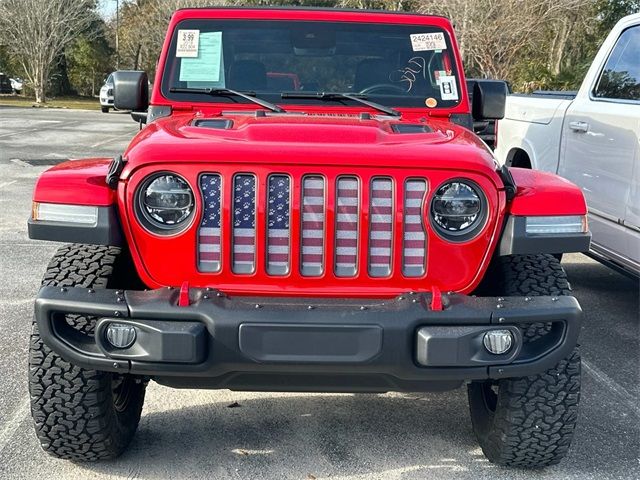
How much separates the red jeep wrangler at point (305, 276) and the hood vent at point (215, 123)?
19 millimetres

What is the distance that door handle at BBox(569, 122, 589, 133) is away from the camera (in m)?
5.13

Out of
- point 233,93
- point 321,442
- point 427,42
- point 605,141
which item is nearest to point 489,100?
point 427,42

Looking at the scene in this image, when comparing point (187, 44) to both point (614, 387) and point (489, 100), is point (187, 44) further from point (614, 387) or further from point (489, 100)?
point (614, 387)

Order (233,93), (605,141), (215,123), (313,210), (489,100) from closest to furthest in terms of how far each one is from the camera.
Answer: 1. (313,210)
2. (215,123)
3. (233,93)
4. (489,100)
5. (605,141)

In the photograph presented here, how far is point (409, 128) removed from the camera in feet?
11.0

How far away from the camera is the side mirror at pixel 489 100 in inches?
168

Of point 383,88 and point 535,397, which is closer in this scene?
point 535,397

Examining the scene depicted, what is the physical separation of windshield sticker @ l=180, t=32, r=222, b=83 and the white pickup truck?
7.88 feet

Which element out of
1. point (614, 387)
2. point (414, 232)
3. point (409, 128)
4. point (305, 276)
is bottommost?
point (614, 387)

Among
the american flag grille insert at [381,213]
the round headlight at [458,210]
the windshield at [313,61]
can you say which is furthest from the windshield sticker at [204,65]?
the round headlight at [458,210]

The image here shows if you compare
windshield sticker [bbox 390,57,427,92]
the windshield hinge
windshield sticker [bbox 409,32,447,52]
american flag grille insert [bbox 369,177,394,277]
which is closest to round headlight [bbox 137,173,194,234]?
the windshield hinge

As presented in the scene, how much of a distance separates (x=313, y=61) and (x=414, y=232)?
160 centimetres

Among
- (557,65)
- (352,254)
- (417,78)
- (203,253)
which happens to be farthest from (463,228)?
(557,65)

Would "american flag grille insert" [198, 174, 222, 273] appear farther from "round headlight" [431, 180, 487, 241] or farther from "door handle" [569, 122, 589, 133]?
"door handle" [569, 122, 589, 133]
